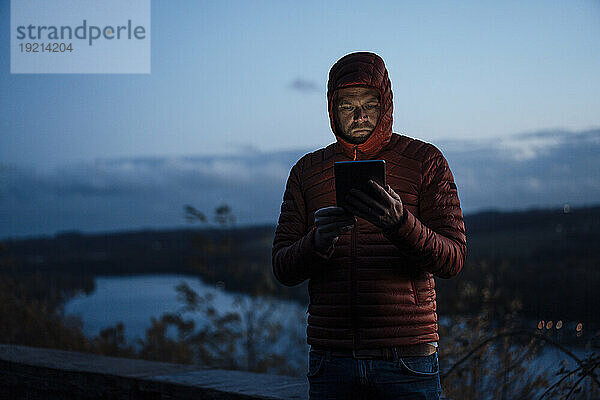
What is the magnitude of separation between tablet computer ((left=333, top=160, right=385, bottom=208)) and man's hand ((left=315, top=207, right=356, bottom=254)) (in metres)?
0.03

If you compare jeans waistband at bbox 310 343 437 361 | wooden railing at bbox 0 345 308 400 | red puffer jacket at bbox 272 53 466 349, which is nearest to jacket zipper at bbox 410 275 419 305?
red puffer jacket at bbox 272 53 466 349

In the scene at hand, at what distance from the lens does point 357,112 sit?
209 centimetres

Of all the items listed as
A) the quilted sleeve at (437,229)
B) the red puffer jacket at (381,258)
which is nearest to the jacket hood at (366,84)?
the red puffer jacket at (381,258)

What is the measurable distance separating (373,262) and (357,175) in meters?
0.31

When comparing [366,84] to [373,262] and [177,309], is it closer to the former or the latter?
[373,262]

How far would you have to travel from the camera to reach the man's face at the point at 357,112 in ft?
6.84

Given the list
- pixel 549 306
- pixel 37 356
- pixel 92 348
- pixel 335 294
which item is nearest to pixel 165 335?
pixel 92 348

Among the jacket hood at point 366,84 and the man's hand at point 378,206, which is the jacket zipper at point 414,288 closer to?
the man's hand at point 378,206

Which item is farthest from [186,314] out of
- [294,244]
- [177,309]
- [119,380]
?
[294,244]

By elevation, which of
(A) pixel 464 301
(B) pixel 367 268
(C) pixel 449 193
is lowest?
(A) pixel 464 301

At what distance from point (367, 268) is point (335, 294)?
123mm

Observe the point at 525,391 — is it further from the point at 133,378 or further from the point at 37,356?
the point at 37,356

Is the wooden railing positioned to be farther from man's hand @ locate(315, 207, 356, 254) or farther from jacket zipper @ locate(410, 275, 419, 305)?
man's hand @ locate(315, 207, 356, 254)

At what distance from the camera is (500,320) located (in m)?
5.01
